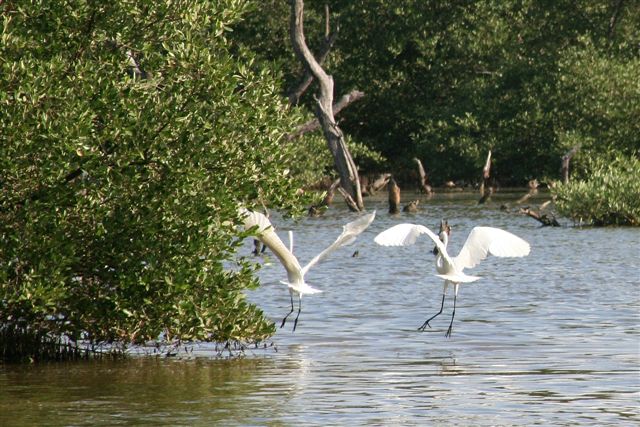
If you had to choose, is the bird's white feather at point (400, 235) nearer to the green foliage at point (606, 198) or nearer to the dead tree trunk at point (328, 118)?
the green foliage at point (606, 198)

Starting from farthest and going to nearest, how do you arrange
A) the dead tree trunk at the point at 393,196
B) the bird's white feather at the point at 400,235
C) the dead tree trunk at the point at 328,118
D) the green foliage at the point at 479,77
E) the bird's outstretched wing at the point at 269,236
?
the green foliage at the point at 479,77, the dead tree trunk at the point at 328,118, the dead tree trunk at the point at 393,196, the bird's white feather at the point at 400,235, the bird's outstretched wing at the point at 269,236

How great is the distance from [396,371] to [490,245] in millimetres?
2459

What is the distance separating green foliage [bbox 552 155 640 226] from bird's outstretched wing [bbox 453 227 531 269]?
1896 cm

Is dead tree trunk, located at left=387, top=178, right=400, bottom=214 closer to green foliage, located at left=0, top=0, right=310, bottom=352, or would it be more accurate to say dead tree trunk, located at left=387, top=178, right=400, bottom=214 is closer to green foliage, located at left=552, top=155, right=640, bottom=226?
green foliage, located at left=552, top=155, right=640, bottom=226

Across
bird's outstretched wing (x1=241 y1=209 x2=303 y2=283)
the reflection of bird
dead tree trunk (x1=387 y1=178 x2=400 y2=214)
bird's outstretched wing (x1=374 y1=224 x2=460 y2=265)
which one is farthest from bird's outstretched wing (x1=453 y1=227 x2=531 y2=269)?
dead tree trunk (x1=387 y1=178 x2=400 y2=214)

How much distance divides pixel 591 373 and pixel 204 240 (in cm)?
387

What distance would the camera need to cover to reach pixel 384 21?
201 ft

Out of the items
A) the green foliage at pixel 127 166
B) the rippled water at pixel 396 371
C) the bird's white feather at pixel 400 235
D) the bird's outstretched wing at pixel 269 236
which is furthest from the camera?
the bird's white feather at pixel 400 235

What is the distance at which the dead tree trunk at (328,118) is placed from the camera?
4431 cm

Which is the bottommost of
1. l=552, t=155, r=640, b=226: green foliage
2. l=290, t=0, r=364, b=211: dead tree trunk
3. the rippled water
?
the rippled water

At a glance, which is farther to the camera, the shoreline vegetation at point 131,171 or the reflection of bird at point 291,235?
the reflection of bird at point 291,235

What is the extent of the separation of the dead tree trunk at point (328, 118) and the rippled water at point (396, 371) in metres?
21.6

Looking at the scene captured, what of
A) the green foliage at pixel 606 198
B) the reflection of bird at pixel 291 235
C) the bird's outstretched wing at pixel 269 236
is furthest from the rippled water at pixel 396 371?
the green foliage at pixel 606 198

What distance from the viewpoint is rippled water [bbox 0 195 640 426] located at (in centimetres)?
1107
